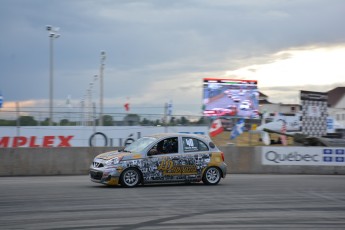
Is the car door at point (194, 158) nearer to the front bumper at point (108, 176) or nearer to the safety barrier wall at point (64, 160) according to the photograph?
the front bumper at point (108, 176)

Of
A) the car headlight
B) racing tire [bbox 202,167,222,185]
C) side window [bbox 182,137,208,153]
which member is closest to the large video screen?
racing tire [bbox 202,167,222,185]

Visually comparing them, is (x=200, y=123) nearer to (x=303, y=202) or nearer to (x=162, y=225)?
(x=303, y=202)

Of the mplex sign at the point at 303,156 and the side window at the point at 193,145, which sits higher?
the side window at the point at 193,145

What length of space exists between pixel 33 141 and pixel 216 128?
8.05m

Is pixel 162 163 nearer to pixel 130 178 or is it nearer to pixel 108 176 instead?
pixel 130 178

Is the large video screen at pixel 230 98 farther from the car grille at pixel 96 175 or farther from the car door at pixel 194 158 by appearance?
the car grille at pixel 96 175

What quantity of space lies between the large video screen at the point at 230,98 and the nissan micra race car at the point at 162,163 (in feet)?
125

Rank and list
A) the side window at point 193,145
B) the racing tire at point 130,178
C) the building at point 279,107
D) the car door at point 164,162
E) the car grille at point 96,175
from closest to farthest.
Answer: the car grille at point 96,175
the racing tire at point 130,178
the car door at point 164,162
the side window at point 193,145
the building at point 279,107

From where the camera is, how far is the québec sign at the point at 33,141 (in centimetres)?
2048

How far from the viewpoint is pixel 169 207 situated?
10.7 m

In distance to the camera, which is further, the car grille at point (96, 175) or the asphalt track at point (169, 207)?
the car grille at point (96, 175)

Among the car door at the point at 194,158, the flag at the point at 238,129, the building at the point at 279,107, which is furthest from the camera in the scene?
the building at the point at 279,107

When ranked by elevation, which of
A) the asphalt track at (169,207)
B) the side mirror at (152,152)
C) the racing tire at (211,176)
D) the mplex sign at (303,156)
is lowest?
the asphalt track at (169,207)

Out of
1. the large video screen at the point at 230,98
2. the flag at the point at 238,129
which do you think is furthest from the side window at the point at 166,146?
the large video screen at the point at 230,98
